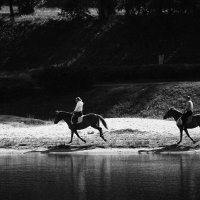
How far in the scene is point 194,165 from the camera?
27219 mm

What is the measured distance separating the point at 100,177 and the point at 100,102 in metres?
26.4

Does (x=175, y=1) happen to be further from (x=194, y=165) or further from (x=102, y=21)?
(x=194, y=165)

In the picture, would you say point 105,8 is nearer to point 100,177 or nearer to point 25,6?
point 25,6

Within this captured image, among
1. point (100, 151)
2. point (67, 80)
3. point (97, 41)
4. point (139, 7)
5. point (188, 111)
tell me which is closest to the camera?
point (100, 151)

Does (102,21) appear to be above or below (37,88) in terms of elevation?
above

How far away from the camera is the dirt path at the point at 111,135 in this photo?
113 ft

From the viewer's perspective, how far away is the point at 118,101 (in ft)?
166

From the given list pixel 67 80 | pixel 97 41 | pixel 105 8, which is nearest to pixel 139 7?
pixel 97 41

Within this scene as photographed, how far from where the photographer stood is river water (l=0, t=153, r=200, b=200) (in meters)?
21.7

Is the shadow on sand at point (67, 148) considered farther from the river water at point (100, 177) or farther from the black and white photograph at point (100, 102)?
the river water at point (100, 177)

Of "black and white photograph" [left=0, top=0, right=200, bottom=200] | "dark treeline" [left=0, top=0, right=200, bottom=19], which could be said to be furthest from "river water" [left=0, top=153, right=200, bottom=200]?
"dark treeline" [left=0, top=0, right=200, bottom=19]

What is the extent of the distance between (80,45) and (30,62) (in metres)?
6.09

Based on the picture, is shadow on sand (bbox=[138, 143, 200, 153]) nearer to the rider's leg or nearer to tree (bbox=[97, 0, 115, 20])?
the rider's leg

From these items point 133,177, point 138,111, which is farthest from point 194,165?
point 138,111
